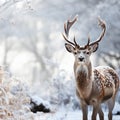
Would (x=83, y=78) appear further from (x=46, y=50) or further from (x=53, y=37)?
(x=46, y=50)

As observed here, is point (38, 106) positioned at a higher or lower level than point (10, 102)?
lower

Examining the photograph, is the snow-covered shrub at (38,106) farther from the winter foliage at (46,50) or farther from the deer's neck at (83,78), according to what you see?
the deer's neck at (83,78)

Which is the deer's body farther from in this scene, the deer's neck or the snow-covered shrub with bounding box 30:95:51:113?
the snow-covered shrub with bounding box 30:95:51:113

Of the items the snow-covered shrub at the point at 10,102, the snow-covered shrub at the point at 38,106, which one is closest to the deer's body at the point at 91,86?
the snow-covered shrub at the point at 10,102

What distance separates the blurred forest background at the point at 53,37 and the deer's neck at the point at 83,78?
1.42 meters

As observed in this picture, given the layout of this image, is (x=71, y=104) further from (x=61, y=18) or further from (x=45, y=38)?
(x=45, y=38)

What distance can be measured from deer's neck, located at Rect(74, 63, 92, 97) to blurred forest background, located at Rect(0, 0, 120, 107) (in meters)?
1.42

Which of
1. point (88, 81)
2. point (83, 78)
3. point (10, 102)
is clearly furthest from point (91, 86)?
point (10, 102)

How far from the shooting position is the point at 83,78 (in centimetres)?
1179

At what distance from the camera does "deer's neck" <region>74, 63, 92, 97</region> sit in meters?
11.6

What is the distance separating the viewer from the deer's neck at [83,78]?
11564 mm

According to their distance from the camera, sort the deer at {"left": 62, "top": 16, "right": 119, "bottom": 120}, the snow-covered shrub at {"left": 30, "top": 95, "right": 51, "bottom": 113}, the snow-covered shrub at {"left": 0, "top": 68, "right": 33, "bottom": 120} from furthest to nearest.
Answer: the snow-covered shrub at {"left": 30, "top": 95, "right": 51, "bottom": 113}, the deer at {"left": 62, "top": 16, "right": 119, "bottom": 120}, the snow-covered shrub at {"left": 0, "top": 68, "right": 33, "bottom": 120}

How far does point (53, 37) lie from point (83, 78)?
2109 cm

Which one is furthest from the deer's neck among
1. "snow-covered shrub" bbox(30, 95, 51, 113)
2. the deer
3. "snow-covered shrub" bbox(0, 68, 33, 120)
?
"snow-covered shrub" bbox(30, 95, 51, 113)
